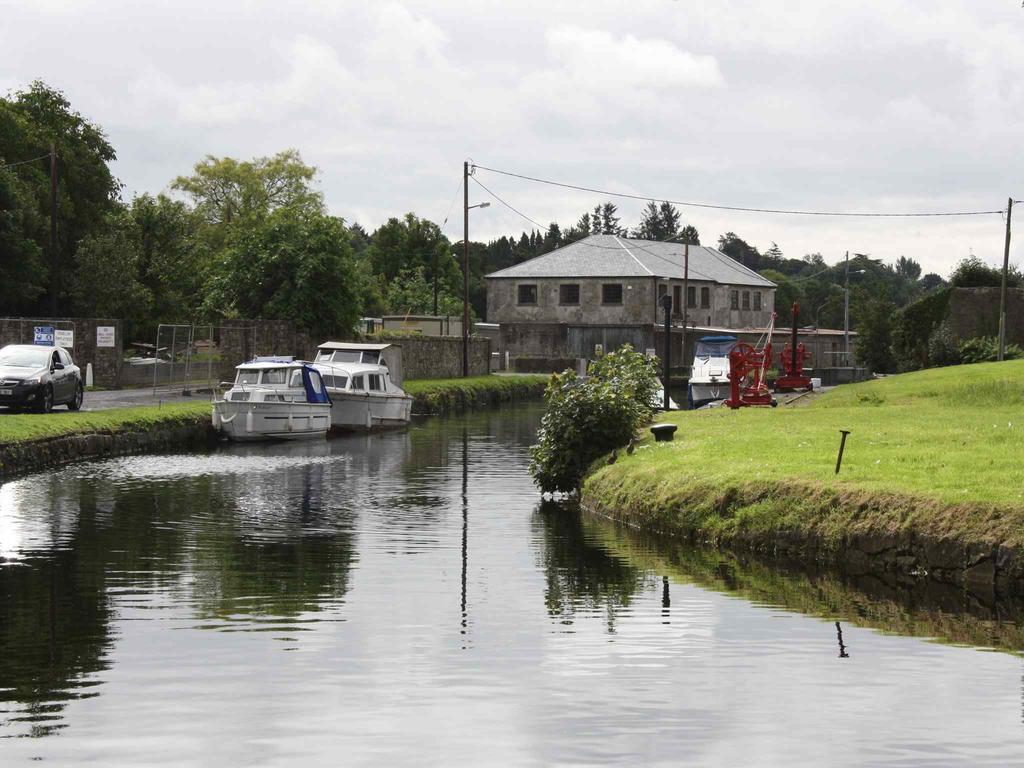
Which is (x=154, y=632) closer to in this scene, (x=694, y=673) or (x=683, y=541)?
(x=694, y=673)

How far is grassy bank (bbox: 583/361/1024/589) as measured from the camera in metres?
15.8

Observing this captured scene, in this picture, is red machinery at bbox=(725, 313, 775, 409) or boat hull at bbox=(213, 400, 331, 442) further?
boat hull at bbox=(213, 400, 331, 442)

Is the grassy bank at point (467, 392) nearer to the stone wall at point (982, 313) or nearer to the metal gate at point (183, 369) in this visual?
the metal gate at point (183, 369)

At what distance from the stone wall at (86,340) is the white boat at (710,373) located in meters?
20.9

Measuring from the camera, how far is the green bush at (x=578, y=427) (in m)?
25.6

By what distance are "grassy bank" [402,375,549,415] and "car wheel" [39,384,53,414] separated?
2055 cm

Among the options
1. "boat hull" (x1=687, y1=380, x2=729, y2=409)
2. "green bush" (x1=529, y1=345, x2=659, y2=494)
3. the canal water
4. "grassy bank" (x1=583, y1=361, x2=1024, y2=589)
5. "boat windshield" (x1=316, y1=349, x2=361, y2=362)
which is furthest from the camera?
"boat windshield" (x1=316, y1=349, x2=361, y2=362)

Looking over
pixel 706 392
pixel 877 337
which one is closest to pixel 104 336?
pixel 706 392

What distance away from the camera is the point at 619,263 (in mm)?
97812

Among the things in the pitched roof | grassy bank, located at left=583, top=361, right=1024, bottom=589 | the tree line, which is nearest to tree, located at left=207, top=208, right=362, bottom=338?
the tree line

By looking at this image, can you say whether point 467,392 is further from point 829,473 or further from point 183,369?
point 829,473

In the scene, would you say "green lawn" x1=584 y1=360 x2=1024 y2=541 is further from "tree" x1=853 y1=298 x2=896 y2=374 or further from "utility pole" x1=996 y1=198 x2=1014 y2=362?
"tree" x1=853 y1=298 x2=896 y2=374

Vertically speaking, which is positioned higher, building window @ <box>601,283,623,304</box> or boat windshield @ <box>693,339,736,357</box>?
building window @ <box>601,283,623,304</box>

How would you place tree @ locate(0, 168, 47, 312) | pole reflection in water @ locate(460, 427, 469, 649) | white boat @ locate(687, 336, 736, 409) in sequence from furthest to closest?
1. tree @ locate(0, 168, 47, 312)
2. white boat @ locate(687, 336, 736, 409)
3. pole reflection in water @ locate(460, 427, 469, 649)
